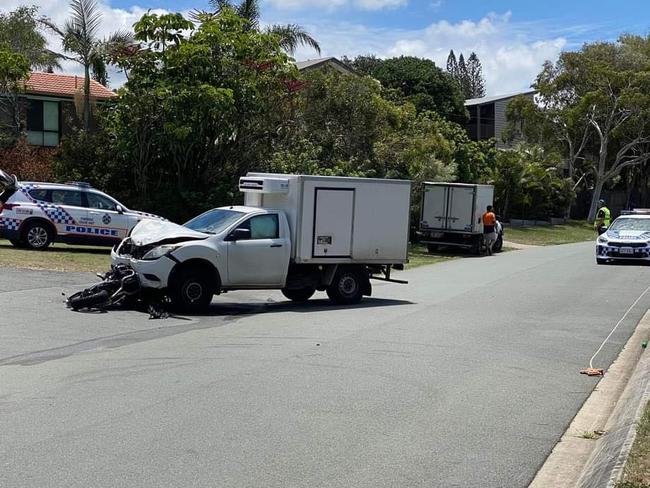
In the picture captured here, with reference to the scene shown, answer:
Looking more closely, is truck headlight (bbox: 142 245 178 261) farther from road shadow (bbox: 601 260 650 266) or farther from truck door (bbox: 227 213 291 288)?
road shadow (bbox: 601 260 650 266)

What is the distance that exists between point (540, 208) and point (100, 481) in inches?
1959

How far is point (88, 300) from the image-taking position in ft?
45.5

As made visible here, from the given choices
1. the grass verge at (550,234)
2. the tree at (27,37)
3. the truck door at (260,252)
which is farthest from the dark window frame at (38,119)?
the truck door at (260,252)

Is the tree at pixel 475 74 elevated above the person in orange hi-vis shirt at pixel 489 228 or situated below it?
above

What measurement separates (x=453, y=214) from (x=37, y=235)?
15351 millimetres

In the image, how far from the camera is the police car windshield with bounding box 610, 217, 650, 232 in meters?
26.1

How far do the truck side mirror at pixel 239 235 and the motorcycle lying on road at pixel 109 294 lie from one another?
1792 millimetres

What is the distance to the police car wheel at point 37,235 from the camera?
22.1 meters

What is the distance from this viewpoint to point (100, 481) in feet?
18.4

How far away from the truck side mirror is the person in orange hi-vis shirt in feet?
58.4

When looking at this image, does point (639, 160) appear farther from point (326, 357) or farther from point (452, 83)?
point (326, 357)

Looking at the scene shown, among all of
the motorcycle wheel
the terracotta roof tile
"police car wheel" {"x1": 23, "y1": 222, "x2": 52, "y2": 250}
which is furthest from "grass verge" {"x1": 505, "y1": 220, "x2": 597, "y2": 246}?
the motorcycle wheel

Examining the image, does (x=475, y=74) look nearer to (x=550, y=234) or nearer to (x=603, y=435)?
(x=550, y=234)

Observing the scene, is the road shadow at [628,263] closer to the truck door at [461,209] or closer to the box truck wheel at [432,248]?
the truck door at [461,209]
